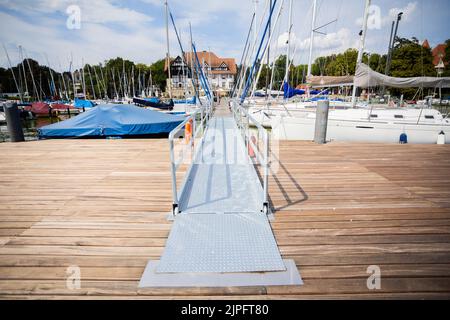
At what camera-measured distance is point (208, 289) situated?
231 cm

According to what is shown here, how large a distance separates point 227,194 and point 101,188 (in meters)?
2.59

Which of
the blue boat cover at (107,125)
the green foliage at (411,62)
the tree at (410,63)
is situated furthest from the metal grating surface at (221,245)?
the green foliage at (411,62)

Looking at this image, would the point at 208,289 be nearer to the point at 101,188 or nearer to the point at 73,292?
the point at 73,292

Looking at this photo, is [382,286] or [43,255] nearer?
[382,286]

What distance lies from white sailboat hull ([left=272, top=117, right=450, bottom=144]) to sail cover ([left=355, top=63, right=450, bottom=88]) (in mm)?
1889

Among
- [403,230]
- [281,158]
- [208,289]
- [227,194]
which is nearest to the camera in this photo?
[208,289]

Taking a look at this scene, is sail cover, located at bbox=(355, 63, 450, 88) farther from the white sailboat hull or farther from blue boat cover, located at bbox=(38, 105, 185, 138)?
blue boat cover, located at bbox=(38, 105, 185, 138)

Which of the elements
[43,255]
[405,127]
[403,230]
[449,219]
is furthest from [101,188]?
[405,127]

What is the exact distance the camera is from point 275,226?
3393 mm

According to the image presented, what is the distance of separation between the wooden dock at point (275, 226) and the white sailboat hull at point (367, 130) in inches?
202

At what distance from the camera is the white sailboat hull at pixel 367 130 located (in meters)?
11.0

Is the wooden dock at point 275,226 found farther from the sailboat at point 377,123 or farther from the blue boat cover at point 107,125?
the sailboat at point 377,123

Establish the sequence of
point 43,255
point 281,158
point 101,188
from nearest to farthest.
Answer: point 43,255 → point 101,188 → point 281,158

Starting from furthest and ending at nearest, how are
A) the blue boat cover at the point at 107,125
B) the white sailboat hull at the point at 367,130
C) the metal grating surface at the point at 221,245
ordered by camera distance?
the white sailboat hull at the point at 367,130
the blue boat cover at the point at 107,125
the metal grating surface at the point at 221,245
